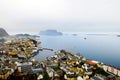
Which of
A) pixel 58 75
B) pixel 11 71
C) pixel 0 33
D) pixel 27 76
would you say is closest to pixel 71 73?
pixel 58 75

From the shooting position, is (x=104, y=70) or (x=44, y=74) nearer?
(x=44, y=74)

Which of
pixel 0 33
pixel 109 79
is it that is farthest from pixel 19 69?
pixel 0 33

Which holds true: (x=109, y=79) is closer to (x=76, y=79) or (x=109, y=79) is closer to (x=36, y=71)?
(x=76, y=79)

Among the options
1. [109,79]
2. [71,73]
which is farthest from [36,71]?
[109,79]

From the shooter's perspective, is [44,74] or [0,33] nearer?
[44,74]

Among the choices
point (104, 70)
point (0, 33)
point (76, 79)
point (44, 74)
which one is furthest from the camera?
point (0, 33)

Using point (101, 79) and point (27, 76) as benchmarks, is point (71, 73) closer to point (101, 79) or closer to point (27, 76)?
point (101, 79)

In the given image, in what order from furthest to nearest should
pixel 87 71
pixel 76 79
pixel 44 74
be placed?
1. pixel 87 71
2. pixel 44 74
3. pixel 76 79

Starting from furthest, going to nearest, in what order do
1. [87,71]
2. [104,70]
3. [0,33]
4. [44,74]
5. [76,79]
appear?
[0,33], [104,70], [87,71], [44,74], [76,79]

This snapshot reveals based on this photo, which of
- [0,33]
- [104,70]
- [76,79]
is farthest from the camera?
[0,33]
